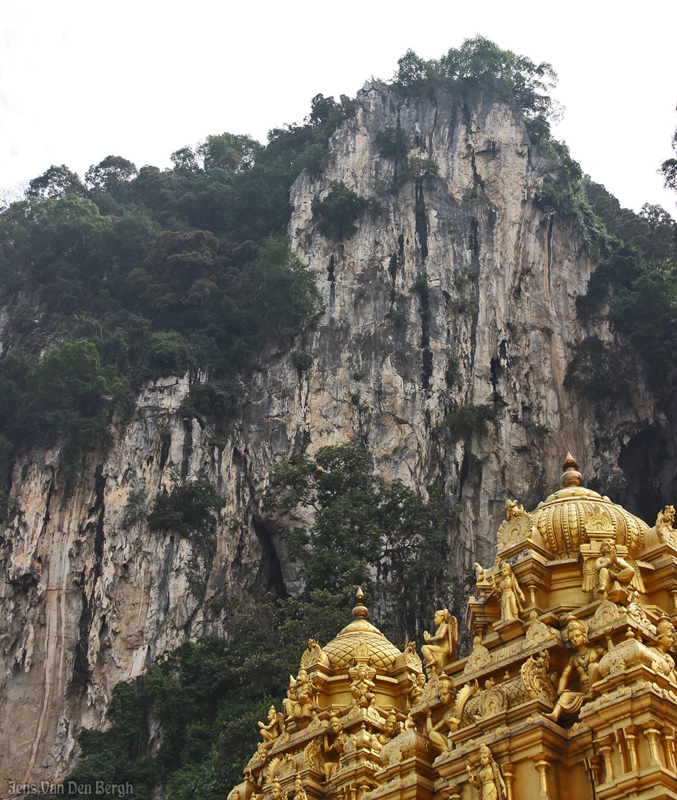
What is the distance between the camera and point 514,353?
38156mm

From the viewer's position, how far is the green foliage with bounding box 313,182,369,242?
138 ft

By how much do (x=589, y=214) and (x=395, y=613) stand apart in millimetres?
18966

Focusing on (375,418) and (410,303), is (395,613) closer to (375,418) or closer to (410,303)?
(375,418)

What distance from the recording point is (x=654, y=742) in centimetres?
1153

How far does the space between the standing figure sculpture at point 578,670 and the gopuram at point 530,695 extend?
2cm

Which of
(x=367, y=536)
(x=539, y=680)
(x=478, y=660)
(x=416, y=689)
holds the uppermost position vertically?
(x=367, y=536)

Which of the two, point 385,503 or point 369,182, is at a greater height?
point 369,182

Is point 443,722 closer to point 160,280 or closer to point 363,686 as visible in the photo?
point 363,686

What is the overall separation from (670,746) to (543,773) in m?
1.36

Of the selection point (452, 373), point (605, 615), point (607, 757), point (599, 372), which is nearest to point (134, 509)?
point (452, 373)

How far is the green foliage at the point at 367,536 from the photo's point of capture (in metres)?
30.1

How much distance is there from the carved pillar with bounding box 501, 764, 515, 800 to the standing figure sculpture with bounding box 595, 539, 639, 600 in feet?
8.12

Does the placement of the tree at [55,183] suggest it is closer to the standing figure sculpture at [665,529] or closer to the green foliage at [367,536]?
the green foliage at [367,536]

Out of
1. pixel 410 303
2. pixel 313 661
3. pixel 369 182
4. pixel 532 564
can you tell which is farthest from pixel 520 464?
pixel 532 564
